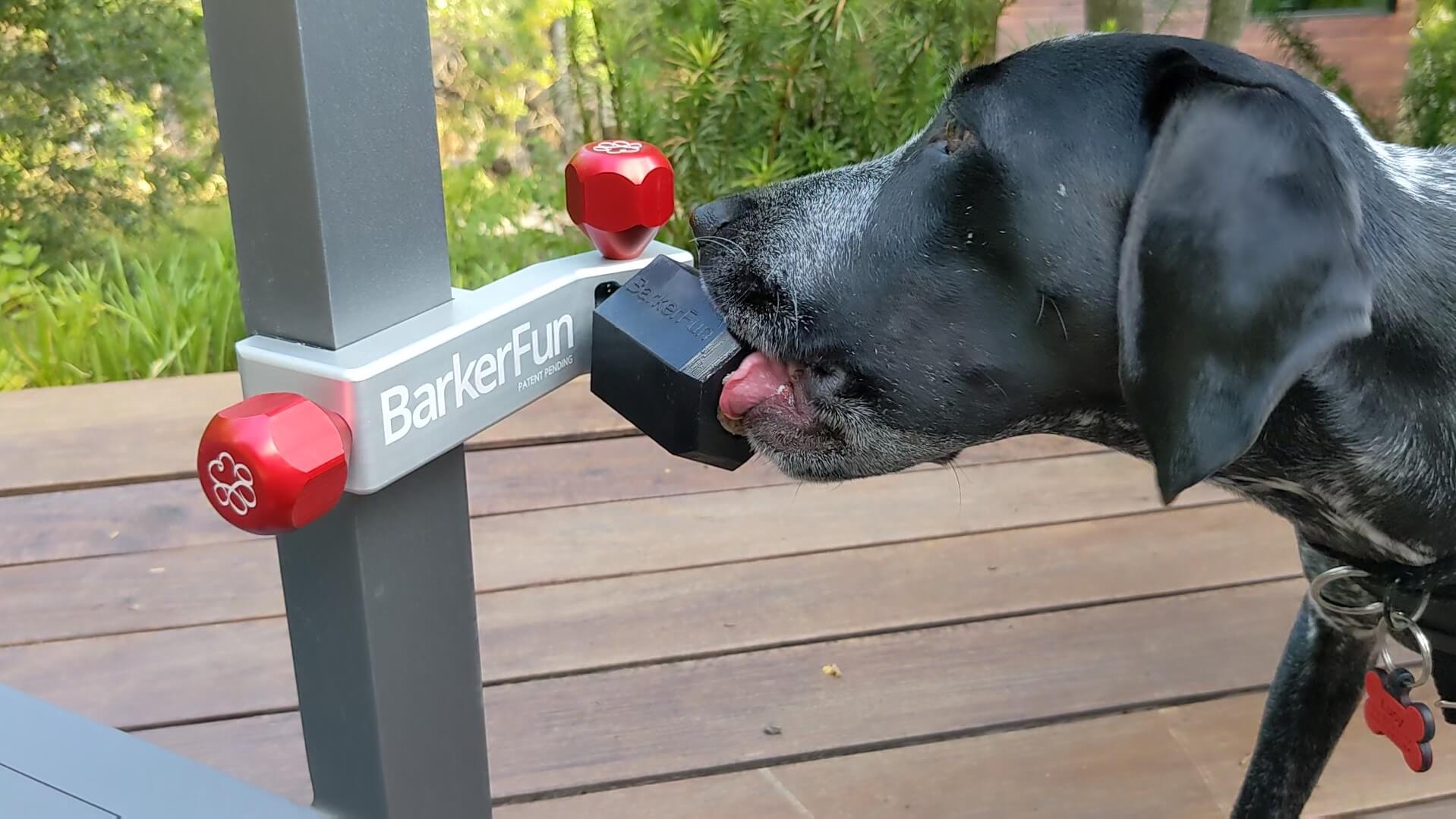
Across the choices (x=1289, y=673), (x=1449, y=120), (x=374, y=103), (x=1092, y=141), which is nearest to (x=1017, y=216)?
(x=1092, y=141)

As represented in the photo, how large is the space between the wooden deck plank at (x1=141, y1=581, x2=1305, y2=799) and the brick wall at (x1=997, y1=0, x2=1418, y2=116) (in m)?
2.36

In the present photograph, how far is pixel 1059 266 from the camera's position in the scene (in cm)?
106

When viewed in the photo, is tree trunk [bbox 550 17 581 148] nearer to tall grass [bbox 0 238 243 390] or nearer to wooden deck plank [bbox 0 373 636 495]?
tall grass [bbox 0 238 243 390]

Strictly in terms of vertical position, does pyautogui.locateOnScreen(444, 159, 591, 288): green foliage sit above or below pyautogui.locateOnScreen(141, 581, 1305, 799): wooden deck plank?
above

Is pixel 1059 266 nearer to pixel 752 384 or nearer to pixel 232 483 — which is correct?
pixel 752 384

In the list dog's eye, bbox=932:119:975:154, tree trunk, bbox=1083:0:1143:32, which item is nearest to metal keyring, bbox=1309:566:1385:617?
dog's eye, bbox=932:119:975:154

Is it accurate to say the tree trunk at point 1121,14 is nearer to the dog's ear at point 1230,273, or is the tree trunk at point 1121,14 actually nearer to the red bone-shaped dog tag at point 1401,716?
the red bone-shaped dog tag at point 1401,716

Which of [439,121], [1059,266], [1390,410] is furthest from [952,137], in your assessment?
[439,121]

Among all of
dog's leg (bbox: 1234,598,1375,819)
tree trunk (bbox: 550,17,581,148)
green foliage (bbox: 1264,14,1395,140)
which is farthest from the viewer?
green foliage (bbox: 1264,14,1395,140)

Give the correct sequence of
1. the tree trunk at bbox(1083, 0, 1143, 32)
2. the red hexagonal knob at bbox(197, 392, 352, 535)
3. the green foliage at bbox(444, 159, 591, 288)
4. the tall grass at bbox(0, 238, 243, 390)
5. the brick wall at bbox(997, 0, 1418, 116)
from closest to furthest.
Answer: the red hexagonal knob at bbox(197, 392, 352, 535) → the tall grass at bbox(0, 238, 243, 390) → the green foliage at bbox(444, 159, 591, 288) → the tree trunk at bbox(1083, 0, 1143, 32) → the brick wall at bbox(997, 0, 1418, 116)

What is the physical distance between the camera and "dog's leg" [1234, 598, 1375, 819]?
4.71ft

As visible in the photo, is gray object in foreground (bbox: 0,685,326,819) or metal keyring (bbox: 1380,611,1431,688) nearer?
gray object in foreground (bbox: 0,685,326,819)

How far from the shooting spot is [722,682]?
Result: 1.68 m

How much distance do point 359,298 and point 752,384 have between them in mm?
496
